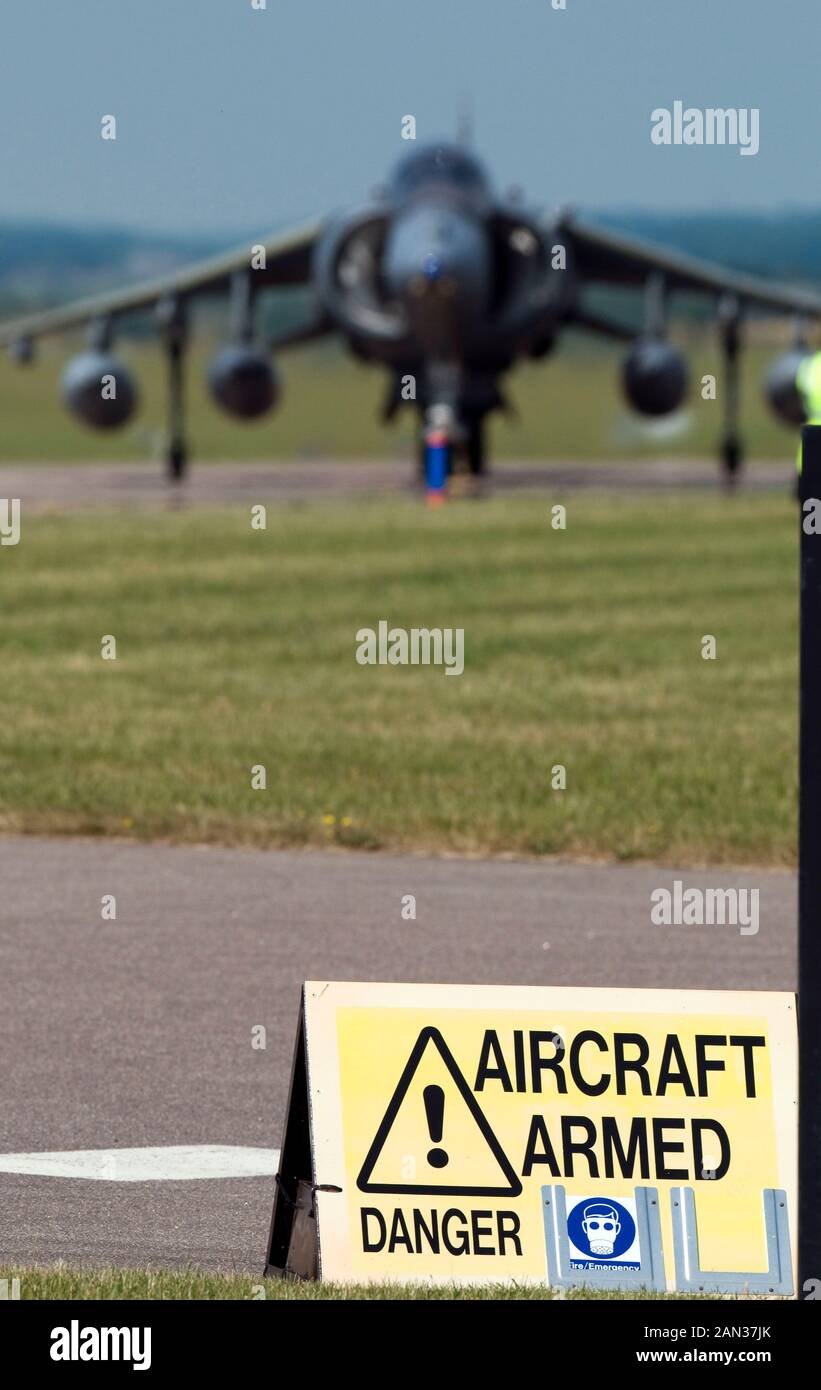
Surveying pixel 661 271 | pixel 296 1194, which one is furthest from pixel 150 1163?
pixel 661 271

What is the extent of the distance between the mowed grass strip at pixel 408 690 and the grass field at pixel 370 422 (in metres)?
24.0

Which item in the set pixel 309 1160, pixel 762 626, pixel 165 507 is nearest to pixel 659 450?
pixel 165 507

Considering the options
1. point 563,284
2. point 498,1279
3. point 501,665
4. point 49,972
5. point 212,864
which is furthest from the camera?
point 563,284

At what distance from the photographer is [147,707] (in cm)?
1571

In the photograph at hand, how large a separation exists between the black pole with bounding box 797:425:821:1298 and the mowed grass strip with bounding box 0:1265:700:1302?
0.75m

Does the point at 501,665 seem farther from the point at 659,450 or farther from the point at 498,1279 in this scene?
the point at 659,450

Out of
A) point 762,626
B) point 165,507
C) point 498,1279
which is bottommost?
point 498,1279

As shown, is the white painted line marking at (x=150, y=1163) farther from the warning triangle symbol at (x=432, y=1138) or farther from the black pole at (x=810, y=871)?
the black pole at (x=810, y=871)

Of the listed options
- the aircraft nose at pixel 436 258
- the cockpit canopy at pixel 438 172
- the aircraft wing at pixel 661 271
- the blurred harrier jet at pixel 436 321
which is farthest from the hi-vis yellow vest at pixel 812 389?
the aircraft wing at pixel 661 271

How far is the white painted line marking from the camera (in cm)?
643

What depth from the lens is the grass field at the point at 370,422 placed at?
63.1 m

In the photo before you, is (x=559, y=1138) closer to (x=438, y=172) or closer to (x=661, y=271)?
(x=438, y=172)

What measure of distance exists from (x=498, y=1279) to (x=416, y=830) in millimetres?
6585

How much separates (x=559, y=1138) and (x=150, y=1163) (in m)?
1.66
